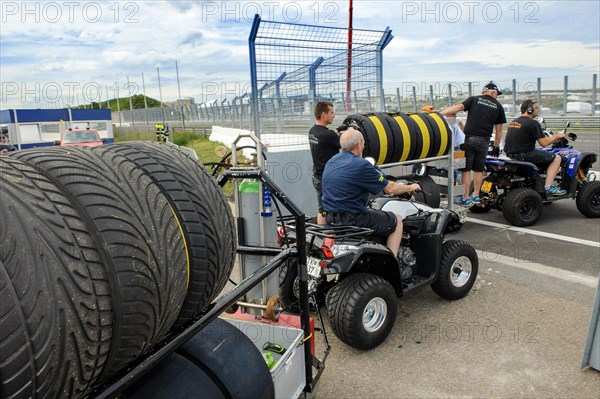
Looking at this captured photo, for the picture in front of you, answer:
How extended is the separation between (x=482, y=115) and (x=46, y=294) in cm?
688

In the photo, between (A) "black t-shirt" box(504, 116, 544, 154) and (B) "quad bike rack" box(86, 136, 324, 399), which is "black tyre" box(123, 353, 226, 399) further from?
(A) "black t-shirt" box(504, 116, 544, 154)

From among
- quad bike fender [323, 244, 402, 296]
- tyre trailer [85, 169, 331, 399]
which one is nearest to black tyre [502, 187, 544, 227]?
quad bike fender [323, 244, 402, 296]

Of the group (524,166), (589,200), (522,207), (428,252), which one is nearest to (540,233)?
(522,207)

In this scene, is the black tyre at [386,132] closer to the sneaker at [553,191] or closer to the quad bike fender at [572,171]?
the sneaker at [553,191]

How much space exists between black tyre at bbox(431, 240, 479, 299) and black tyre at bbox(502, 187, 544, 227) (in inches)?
107

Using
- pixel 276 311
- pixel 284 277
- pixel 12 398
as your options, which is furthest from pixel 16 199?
pixel 284 277

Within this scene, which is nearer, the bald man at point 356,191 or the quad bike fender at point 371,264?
the quad bike fender at point 371,264

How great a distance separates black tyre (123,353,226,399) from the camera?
181cm

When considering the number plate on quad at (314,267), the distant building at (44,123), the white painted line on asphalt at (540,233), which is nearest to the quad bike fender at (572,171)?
the white painted line on asphalt at (540,233)

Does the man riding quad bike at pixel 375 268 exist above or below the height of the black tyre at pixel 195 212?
below

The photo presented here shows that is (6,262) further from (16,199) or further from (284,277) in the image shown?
(284,277)

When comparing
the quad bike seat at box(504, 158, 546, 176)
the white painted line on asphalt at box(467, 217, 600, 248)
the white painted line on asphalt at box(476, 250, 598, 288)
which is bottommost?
the white painted line on asphalt at box(476, 250, 598, 288)

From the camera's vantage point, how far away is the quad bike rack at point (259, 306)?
1.56 metres

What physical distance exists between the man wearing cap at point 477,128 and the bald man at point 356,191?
3.31m
